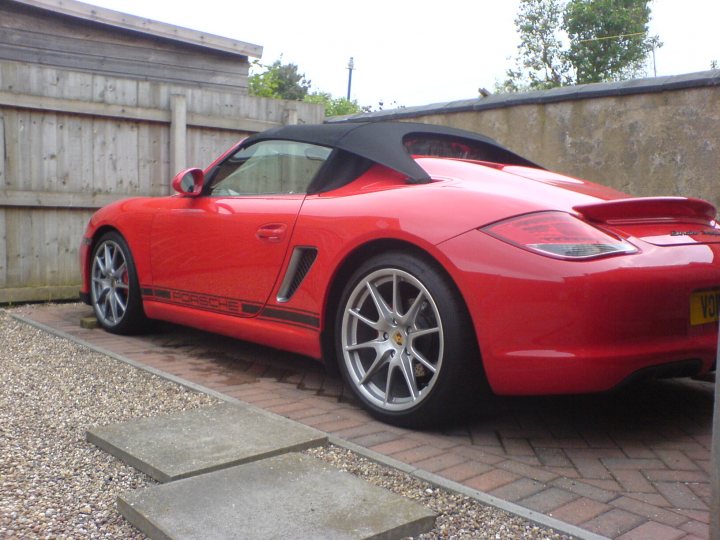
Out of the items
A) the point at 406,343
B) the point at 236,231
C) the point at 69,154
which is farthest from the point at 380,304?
the point at 69,154

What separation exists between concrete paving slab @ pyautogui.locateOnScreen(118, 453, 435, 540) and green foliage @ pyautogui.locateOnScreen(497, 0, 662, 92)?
44.1 m

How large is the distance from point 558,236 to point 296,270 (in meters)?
1.38

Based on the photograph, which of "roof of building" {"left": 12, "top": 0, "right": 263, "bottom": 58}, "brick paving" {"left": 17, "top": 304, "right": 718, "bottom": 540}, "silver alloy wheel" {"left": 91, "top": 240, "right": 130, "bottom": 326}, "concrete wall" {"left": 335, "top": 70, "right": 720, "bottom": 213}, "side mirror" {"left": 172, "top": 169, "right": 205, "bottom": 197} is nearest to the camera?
"brick paving" {"left": 17, "top": 304, "right": 718, "bottom": 540}

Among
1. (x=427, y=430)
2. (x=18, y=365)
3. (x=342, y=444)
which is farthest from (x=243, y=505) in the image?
(x=18, y=365)

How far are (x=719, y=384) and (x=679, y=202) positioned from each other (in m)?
1.49

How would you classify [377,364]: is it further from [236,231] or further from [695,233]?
[695,233]

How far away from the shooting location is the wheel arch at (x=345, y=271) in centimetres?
322

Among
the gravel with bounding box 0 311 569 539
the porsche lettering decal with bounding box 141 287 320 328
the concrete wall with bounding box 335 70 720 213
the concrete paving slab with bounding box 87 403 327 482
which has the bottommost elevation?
the gravel with bounding box 0 311 569 539

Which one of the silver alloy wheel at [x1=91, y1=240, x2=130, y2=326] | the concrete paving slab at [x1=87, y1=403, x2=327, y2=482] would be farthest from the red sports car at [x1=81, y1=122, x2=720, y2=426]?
the silver alloy wheel at [x1=91, y1=240, x2=130, y2=326]

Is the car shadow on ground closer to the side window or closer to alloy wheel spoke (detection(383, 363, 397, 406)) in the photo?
alloy wheel spoke (detection(383, 363, 397, 406))

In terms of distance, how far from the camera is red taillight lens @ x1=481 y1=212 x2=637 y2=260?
285cm

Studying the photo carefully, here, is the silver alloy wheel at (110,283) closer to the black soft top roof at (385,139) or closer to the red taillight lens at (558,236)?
the black soft top roof at (385,139)

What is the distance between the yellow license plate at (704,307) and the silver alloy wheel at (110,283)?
347 centimetres

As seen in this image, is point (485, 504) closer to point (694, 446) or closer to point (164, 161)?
point (694, 446)
